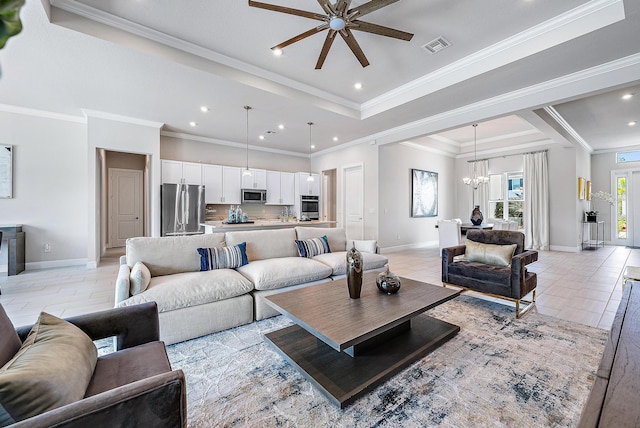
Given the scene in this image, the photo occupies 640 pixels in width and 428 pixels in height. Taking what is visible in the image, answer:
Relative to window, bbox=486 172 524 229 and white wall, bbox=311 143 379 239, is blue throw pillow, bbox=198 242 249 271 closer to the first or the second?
white wall, bbox=311 143 379 239

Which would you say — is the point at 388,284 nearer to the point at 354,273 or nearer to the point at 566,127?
the point at 354,273

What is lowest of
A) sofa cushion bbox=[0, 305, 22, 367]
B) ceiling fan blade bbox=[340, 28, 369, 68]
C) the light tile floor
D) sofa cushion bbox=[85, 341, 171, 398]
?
the light tile floor

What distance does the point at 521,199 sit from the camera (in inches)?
311

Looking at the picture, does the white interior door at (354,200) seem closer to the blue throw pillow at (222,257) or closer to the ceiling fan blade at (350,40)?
the ceiling fan blade at (350,40)

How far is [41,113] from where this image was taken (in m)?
5.07

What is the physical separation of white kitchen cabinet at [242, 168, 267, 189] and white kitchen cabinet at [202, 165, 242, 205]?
174 mm

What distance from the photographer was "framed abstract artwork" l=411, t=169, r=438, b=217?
7.69 m

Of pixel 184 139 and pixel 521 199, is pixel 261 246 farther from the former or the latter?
pixel 521 199

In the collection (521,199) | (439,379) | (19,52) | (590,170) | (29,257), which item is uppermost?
(19,52)

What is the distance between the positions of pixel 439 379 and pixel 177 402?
1.65 m

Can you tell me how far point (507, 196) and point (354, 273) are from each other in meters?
7.91

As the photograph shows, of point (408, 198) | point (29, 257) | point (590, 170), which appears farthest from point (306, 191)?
point (590, 170)

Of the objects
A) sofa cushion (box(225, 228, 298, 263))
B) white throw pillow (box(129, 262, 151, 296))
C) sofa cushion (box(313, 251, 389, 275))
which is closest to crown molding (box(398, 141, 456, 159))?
sofa cushion (box(313, 251, 389, 275))

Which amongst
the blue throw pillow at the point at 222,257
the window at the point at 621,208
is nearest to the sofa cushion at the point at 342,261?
the blue throw pillow at the point at 222,257
